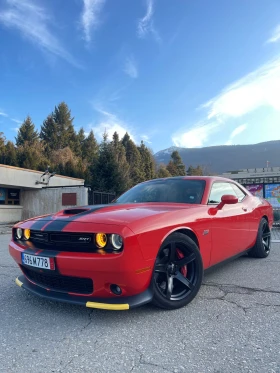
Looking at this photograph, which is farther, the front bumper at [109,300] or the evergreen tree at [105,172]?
the evergreen tree at [105,172]

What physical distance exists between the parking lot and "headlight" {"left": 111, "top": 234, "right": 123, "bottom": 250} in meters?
0.68

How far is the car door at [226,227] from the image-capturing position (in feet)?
11.1

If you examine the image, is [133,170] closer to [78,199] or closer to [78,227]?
[78,199]

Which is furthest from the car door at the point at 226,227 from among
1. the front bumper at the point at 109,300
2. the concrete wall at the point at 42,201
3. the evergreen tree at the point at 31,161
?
the evergreen tree at the point at 31,161

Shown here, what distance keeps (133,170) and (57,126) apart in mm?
23564

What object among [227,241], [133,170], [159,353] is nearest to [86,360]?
[159,353]

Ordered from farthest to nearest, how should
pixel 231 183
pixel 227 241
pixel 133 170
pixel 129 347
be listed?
pixel 133 170, pixel 231 183, pixel 227 241, pixel 129 347

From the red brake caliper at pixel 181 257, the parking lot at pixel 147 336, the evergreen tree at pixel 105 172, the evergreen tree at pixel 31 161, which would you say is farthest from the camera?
the evergreen tree at pixel 31 161

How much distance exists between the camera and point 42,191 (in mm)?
20500

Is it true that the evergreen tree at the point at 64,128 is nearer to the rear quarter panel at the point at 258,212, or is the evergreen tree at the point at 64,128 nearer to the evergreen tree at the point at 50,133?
the evergreen tree at the point at 50,133

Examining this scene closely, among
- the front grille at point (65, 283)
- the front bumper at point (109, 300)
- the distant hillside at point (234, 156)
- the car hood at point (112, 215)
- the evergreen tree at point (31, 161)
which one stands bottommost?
the front bumper at point (109, 300)

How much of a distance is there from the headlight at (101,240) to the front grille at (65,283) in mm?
307

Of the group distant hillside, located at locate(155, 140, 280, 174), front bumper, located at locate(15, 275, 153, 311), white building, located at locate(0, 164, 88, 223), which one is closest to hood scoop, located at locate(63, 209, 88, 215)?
front bumper, located at locate(15, 275, 153, 311)

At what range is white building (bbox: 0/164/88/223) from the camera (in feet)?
61.7
